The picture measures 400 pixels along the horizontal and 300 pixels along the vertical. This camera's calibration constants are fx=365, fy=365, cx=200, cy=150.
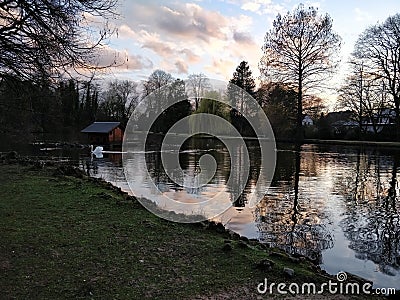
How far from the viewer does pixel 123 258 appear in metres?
5.04

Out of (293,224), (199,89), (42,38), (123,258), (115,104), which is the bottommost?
(293,224)

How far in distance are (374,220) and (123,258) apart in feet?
20.5

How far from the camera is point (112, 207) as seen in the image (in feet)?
27.0

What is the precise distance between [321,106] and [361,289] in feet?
128

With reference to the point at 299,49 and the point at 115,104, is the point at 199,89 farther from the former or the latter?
the point at 115,104

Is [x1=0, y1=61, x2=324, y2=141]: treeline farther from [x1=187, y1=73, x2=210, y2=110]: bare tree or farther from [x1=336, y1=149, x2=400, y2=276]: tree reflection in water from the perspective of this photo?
[x1=336, y1=149, x2=400, y2=276]: tree reflection in water

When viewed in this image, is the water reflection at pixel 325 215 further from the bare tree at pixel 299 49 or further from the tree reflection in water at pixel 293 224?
the bare tree at pixel 299 49

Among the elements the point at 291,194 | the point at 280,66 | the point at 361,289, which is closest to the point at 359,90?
the point at 280,66

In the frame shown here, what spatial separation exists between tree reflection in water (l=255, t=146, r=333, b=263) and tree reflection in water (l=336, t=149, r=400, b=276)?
0.59m

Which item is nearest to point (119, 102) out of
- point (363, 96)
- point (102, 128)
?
point (102, 128)

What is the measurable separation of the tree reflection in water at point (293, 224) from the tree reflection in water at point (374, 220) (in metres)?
0.59

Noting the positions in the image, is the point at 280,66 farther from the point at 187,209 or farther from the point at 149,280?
the point at 149,280

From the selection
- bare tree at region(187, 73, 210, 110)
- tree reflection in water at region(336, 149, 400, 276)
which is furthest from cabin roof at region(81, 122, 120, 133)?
tree reflection in water at region(336, 149, 400, 276)

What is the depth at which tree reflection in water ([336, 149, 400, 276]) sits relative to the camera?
6316 millimetres
